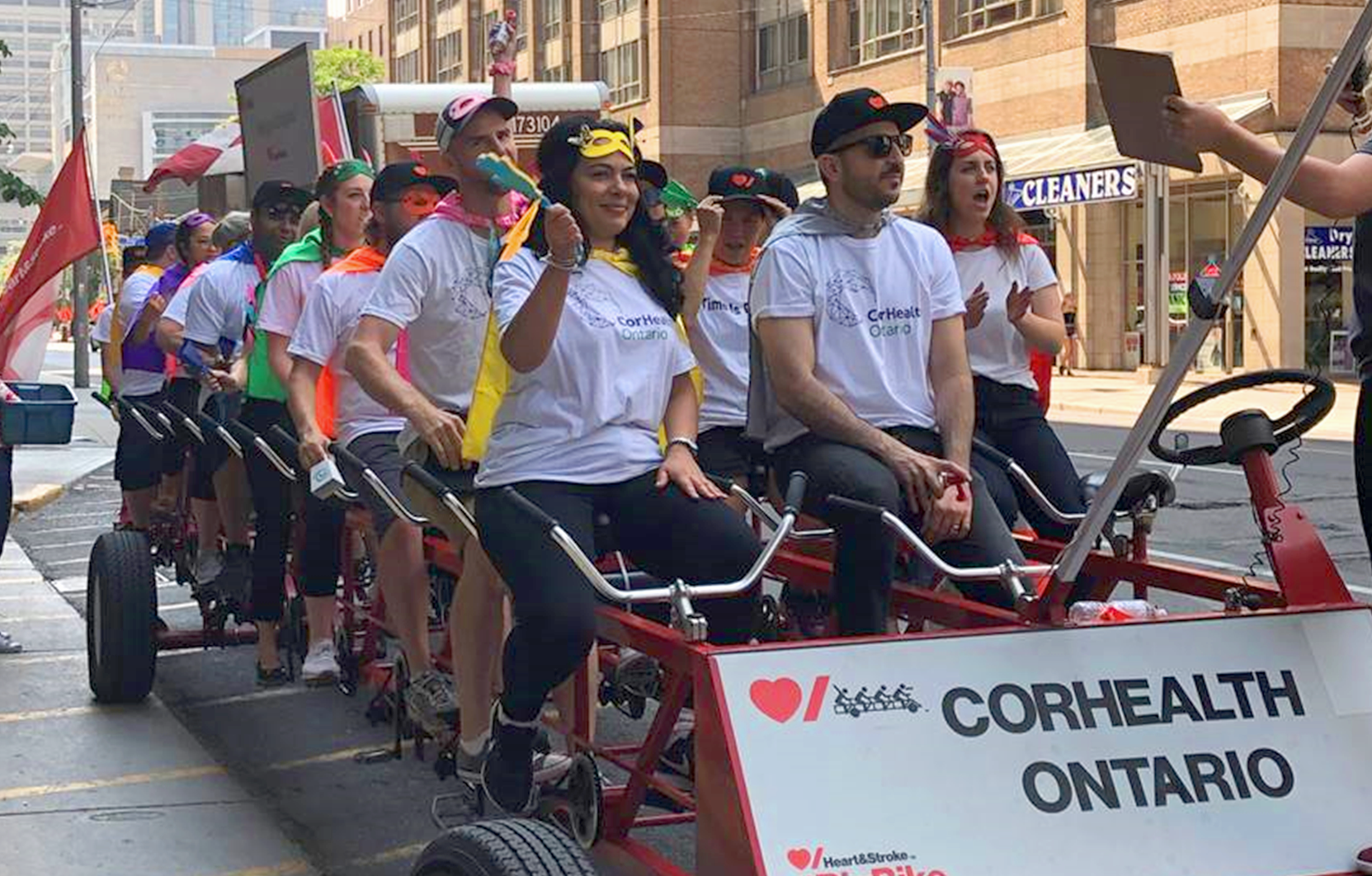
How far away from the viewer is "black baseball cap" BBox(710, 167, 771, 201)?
7449 millimetres

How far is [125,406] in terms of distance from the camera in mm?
9844

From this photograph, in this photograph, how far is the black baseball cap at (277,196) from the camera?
8773mm

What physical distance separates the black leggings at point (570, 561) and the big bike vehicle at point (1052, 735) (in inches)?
14.8

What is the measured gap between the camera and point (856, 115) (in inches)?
209

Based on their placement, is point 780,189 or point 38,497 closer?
point 780,189

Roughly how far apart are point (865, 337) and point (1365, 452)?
1616mm

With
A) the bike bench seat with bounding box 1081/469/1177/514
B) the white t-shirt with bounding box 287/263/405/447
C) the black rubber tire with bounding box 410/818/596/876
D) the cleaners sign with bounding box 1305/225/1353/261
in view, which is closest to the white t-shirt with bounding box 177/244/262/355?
the white t-shirt with bounding box 287/263/405/447

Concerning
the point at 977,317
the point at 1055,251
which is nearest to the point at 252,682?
the point at 977,317

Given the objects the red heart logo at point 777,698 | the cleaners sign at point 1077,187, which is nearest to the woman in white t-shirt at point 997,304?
the red heart logo at point 777,698

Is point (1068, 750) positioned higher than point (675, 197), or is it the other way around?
point (675, 197)

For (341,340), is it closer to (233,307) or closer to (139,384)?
(233,307)

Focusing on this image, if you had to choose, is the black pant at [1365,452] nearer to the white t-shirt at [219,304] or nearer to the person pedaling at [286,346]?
the person pedaling at [286,346]

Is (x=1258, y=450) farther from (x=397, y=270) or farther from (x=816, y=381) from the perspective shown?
(x=397, y=270)

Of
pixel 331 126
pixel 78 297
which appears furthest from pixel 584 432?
pixel 78 297
